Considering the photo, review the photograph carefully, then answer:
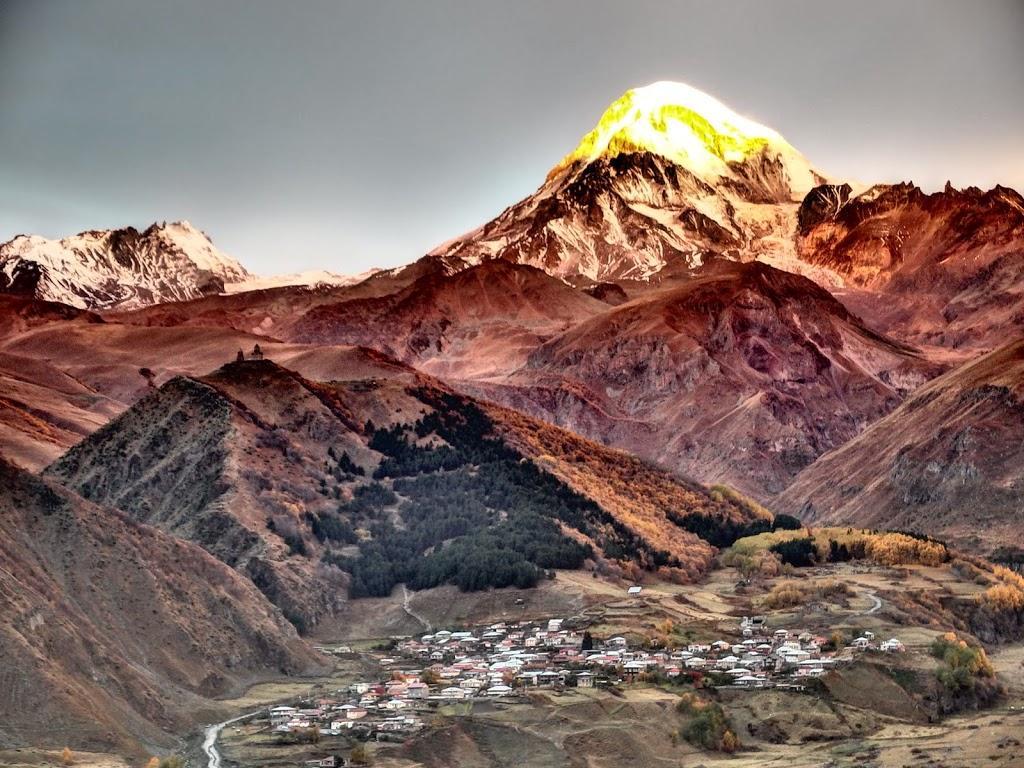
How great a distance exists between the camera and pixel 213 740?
385 feet

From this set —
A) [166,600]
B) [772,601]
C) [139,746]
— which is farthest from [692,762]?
[772,601]

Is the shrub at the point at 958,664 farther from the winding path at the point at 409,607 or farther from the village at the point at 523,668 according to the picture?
the winding path at the point at 409,607

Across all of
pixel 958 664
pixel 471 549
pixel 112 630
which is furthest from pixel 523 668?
pixel 471 549

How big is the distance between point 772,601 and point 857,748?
53.8 m

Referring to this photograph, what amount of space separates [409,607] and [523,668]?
109 ft

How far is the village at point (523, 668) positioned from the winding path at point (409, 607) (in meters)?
4.54

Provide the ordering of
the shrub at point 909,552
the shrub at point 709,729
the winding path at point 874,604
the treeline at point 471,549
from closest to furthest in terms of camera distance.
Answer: the shrub at point 709,729 < the winding path at point 874,604 < the treeline at point 471,549 < the shrub at point 909,552

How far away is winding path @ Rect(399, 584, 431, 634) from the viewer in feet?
548

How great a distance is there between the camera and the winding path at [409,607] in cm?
16712

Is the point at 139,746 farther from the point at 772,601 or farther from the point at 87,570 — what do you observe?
the point at 772,601

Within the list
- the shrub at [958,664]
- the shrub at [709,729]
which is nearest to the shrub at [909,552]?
the shrub at [958,664]

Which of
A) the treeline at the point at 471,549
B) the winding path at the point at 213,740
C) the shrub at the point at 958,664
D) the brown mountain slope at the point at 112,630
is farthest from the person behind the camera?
the treeline at the point at 471,549

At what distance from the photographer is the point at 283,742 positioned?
4572 inches

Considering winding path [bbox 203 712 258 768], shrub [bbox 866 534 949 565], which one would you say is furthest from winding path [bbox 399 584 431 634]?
shrub [bbox 866 534 949 565]
